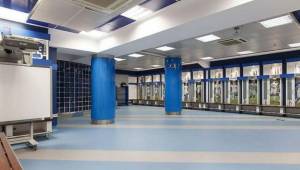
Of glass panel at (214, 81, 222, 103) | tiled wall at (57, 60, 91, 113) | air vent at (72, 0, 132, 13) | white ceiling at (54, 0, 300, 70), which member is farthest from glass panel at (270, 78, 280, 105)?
air vent at (72, 0, 132, 13)

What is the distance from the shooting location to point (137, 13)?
20.5 ft

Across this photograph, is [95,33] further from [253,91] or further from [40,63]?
[253,91]

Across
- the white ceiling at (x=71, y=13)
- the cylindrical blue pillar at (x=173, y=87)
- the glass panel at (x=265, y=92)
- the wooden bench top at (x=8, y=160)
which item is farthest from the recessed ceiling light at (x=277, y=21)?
the wooden bench top at (x=8, y=160)

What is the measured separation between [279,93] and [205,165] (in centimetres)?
1042

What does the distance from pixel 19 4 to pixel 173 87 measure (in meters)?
9.00

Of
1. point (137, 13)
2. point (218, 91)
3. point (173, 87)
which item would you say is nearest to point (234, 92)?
point (218, 91)

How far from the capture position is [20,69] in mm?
5605

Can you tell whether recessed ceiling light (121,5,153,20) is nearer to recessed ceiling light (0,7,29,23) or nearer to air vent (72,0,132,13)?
air vent (72,0,132,13)

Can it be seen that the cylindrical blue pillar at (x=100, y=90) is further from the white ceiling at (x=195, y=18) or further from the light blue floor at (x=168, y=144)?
the light blue floor at (x=168, y=144)

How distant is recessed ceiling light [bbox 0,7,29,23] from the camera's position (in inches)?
242

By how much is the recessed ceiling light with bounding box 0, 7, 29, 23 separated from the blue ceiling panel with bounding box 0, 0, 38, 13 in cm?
45

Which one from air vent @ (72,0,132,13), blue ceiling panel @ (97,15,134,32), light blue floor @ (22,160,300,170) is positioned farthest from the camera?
blue ceiling panel @ (97,15,134,32)

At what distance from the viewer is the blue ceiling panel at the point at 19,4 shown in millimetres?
5383

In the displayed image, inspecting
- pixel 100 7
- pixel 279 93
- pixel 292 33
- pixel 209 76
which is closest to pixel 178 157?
pixel 100 7
